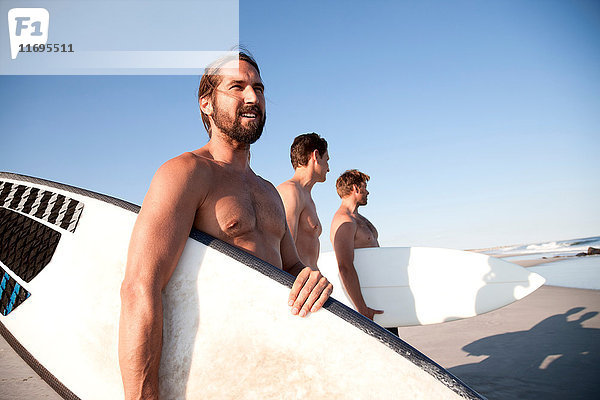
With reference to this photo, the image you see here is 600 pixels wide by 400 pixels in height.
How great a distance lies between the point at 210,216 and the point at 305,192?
7.17ft

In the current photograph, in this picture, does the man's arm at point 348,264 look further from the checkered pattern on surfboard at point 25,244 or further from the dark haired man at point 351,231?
the checkered pattern on surfboard at point 25,244

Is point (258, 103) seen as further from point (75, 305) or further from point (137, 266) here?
point (75, 305)

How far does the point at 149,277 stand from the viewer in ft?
3.55

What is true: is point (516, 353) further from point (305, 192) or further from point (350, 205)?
point (305, 192)

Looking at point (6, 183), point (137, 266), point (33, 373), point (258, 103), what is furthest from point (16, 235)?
point (258, 103)

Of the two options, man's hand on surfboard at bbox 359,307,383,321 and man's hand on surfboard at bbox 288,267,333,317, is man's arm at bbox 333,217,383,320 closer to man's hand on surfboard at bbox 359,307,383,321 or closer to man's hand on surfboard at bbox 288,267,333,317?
man's hand on surfboard at bbox 359,307,383,321

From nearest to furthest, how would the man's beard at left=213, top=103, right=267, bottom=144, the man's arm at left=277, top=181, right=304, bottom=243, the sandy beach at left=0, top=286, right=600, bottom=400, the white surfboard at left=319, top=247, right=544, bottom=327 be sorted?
the man's beard at left=213, top=103, right=267, bottom=144
the sandy beach at left=0, top=286, right=600, bottom=400
the man's arm at left=277, top=181, right=304, bottom=243
the white surfboard at left=319, top=247, right=544, bottom=327

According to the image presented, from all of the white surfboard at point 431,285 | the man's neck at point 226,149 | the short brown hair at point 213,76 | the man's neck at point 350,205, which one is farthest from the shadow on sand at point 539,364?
the short brown hair at point 213,76

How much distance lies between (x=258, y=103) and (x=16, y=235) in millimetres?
1518

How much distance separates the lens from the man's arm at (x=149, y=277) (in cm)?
105

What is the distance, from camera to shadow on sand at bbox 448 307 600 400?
2963 millimetres

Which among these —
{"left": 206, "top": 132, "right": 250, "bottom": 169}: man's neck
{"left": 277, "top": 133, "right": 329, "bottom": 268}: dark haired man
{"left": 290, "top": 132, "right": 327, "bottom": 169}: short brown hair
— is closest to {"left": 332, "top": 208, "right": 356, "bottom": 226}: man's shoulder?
{"left": 277, "top": 133, "right": 329, "bottom": 268}: dark haired man

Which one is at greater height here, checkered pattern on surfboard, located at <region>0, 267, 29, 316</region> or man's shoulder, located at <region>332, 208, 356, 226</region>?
man's shoulder, located at <region>332, 208, 356, 226</region>

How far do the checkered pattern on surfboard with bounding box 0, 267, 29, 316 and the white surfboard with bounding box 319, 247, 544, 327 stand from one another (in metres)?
3.07
